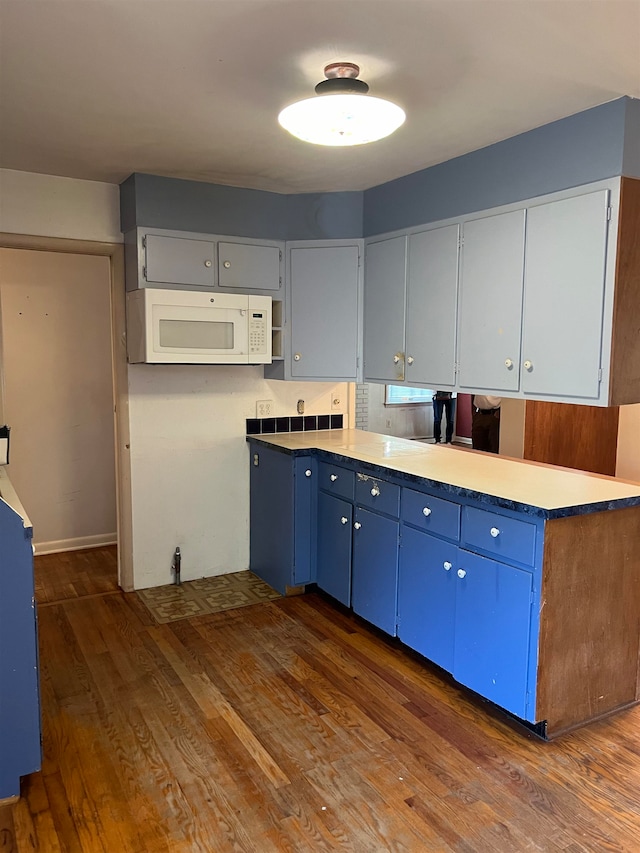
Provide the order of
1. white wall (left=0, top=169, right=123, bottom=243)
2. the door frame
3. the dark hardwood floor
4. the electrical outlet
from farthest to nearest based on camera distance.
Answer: the electrical outlet < the door frame < white wall (left=0, top=169, right=123, bottom=243) < the dark hardwood floor

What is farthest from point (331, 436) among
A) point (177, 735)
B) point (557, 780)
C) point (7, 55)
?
point (7, 55)

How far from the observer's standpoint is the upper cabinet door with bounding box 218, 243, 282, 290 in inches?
144

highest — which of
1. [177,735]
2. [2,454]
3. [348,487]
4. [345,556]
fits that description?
[2,454]

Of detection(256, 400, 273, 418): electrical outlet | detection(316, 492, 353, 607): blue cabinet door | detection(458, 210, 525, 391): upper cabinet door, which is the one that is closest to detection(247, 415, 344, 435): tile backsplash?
detection(256, 400, 273, 418): electrical outlet

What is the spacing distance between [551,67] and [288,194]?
1.93m

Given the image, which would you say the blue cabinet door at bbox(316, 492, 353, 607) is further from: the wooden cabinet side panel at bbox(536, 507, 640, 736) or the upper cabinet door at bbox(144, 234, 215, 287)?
the upper cabinet door at bbox(144, 234, 215, 287)

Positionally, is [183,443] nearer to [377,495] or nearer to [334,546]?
[334,546]

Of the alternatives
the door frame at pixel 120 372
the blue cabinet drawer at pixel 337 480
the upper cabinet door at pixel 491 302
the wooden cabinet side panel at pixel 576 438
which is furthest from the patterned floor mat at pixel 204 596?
the wooden cabinet side panel at pixel 576 438

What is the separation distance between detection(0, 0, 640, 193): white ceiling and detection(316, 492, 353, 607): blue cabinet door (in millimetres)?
1777

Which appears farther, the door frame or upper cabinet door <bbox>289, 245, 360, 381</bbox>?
upper cabinet door <bbox>289, 245, 360, 381</bbox>

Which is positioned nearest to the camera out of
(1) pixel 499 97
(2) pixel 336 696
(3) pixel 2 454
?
(1) pixel 499 97

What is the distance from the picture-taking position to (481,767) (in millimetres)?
2236

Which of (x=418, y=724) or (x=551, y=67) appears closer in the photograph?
(x=551, y=67)

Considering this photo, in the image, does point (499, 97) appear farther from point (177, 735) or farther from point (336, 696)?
point (177, 735)
